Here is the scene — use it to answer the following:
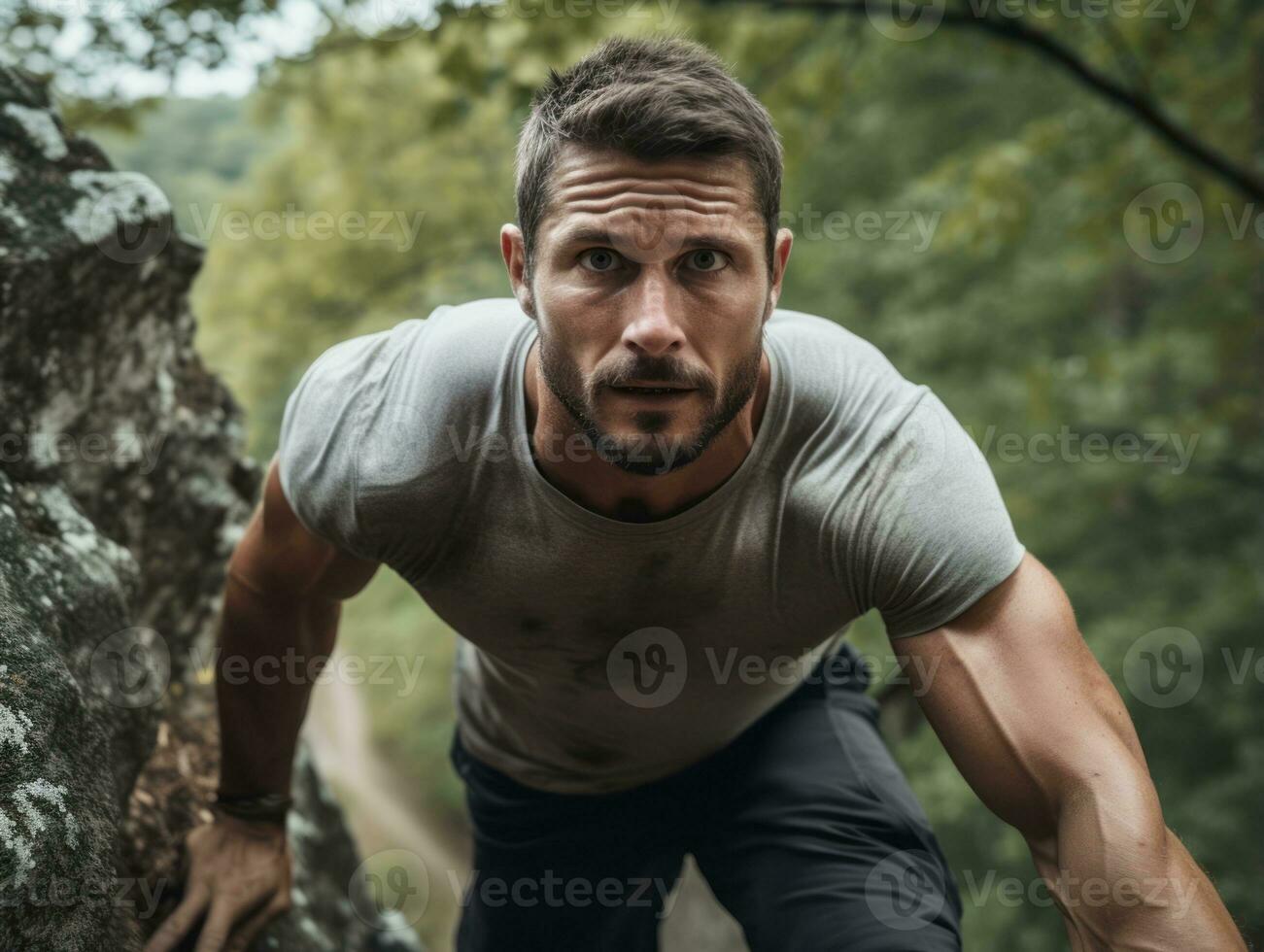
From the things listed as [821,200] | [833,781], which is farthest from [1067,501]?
[833,781]

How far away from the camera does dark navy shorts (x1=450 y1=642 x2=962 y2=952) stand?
2.35 metres

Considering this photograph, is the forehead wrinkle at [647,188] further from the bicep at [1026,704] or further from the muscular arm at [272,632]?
the muscular arm at [272,632]

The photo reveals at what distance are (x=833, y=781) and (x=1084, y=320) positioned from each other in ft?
27.9

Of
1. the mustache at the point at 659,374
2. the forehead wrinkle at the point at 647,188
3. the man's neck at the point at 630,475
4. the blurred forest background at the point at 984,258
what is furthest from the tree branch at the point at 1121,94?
the mustache at the point at 659,374

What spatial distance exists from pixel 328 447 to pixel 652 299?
0.72 metres

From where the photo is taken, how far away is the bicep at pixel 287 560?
7.93 feet

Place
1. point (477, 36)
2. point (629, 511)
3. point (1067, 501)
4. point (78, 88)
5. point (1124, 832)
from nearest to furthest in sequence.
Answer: point (1124, 832) < point (629, 511) < point (78, 88) < point (477, 36) < point (1067, 501)

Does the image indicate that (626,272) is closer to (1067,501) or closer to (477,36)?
(477,36)

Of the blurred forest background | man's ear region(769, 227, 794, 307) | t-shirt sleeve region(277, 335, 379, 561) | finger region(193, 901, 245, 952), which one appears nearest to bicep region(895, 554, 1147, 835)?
man's ear region(769, 227, 794, 307)

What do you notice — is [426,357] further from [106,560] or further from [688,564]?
[106,560]

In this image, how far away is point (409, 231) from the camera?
9664 millimetres

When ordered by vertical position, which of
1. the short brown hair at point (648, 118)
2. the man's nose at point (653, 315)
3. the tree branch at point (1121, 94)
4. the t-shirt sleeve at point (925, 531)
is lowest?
the t-shirt sleeve at point (925, 531)

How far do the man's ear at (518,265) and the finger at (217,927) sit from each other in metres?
1.44

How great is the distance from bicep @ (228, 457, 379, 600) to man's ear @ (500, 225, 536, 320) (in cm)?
63
